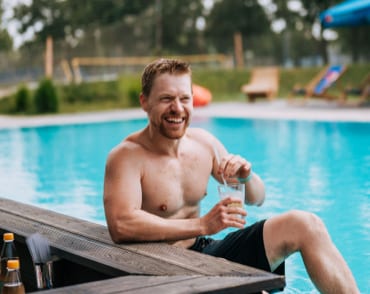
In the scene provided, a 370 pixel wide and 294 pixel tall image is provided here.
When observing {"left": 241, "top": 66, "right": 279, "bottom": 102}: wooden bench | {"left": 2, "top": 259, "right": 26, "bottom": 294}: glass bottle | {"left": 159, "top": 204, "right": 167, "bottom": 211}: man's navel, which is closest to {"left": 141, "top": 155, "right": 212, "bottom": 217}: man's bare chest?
{"left": 159, "top": 204, "right": 167, "bottom": 211}: man's navel

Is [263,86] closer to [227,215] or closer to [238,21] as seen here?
[238,21]

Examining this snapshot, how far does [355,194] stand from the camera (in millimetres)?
7215

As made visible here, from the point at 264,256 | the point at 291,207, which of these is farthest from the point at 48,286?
the point at 291,207

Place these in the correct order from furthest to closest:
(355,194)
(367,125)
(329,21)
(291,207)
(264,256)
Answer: (329,21) → (367,125) → (355,194) → (291,207) → (264,256)

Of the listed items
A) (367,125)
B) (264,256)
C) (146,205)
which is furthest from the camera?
(367,125)

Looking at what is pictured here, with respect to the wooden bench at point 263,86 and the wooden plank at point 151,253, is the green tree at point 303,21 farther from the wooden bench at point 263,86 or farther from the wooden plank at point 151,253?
the wooden plank at point 151,253

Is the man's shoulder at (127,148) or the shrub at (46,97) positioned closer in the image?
the man's shoulder at (127,148)

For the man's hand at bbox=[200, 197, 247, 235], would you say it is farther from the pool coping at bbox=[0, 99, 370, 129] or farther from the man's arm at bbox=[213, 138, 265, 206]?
the pool coping at bbox=[0, 99, 370, 129]

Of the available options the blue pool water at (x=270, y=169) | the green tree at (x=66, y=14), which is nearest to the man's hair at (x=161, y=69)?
the blue pool water at (x=270, y=169)

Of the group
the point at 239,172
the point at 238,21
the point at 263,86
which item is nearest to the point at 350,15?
the point at 263,86

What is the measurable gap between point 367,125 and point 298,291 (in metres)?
9.41

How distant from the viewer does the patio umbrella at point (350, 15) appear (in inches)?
672

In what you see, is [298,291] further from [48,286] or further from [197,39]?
[197,39]

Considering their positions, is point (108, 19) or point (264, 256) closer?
point (264, 256)
